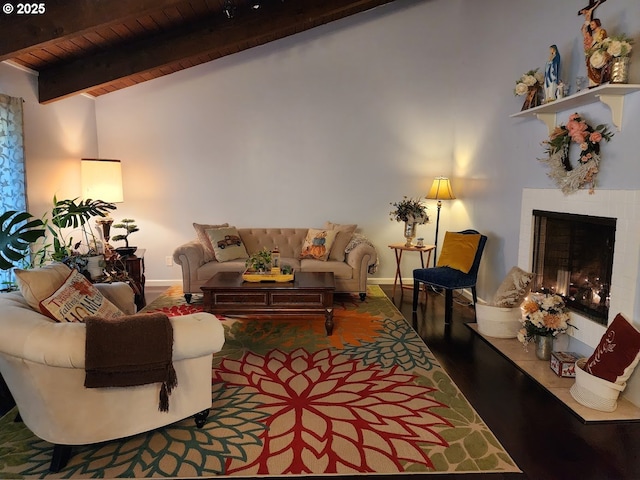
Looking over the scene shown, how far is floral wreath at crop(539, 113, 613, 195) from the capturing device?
9.53ft

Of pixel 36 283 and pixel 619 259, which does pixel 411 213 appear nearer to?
pixel 619 259

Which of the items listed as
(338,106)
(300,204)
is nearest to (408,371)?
(300,204)

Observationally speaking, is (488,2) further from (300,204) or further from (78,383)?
(78,383)

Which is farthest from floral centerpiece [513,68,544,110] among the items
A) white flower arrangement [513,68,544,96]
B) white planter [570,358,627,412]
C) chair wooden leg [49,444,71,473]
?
chair wooden leg [49,444,71,473]

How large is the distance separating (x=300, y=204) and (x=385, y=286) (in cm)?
161

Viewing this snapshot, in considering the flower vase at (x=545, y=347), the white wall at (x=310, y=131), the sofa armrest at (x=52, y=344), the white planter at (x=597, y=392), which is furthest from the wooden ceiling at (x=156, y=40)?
the white planter at (x=597, y=392)

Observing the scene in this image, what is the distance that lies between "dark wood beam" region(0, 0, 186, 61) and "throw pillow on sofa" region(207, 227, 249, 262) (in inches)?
95.1

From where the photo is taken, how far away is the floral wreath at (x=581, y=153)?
2.90 meters

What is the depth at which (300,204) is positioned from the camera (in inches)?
222

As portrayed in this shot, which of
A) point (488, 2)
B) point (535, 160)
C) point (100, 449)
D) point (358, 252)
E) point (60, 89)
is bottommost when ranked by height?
point (100, 449)

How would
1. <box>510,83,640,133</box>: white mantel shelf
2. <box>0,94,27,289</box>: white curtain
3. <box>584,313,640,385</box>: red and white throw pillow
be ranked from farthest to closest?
<box>0,94,27,289</box>: white curtain → <box>510,83,640,133</box>: white mantel shelf → <box>584,313,640,385</box>: red and white throw pillow

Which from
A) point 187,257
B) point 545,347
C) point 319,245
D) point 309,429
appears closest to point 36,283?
point 309,429

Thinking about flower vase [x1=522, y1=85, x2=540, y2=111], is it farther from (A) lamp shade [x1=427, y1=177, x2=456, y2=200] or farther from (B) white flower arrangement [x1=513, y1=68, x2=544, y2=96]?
(A) lamp shade [x1=427, y1=177, x2=456, y2=200]

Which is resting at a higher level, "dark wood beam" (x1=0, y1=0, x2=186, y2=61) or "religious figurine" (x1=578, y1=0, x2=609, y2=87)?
"dark wood beam" (x1=0, y1=0, x2=186, y2=61)
